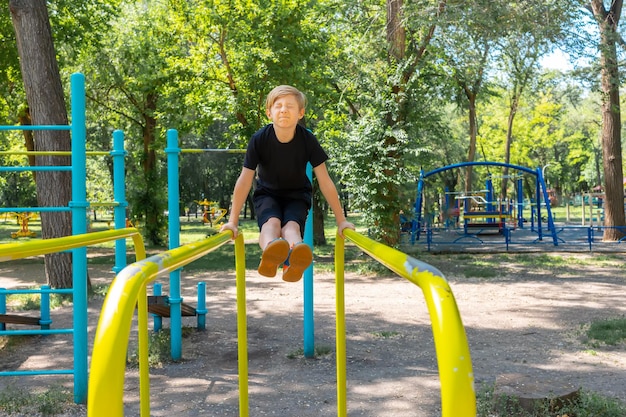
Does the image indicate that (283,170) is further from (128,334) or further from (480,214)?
(480,214)

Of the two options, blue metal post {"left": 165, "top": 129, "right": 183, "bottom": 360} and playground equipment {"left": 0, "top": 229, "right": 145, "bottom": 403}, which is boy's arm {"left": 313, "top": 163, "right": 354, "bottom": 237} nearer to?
playground equipment {"left": 0, "top": 229, "right": 145, "bottom": 403}

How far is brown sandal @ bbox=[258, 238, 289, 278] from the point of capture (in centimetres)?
305

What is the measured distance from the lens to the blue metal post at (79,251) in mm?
5074

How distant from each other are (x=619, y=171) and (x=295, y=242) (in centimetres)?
1717

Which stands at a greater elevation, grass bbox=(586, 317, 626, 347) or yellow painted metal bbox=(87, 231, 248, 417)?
yellow painted metal bbox=(87, 231, 248, 417)

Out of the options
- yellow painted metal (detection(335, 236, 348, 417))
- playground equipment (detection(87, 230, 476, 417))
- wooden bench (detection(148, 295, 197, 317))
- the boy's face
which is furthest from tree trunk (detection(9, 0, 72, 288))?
playground equipment (detection(87, 230, 476, 417))

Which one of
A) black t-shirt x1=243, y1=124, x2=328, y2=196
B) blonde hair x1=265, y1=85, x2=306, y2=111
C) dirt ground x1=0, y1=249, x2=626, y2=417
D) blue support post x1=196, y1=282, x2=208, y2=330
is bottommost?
dirt ground x1=0, y1=249, x2=626, y2=417

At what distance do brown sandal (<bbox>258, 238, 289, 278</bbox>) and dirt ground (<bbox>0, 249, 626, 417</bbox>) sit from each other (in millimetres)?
1902

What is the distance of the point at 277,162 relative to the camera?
3.62 meters

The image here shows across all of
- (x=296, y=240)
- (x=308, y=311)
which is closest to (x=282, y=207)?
(x=296, y=240)

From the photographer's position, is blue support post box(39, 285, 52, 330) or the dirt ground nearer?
the dirt ground

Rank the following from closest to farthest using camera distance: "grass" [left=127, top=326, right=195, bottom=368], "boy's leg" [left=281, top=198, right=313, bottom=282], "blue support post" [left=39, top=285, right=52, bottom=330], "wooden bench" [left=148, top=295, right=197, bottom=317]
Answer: "boy's leg" [left=281, top=198, right=313, bottom=282]
"grass" [left=127, top=326, right=195, bottom=368]
"wooden bench" [left=148, top=295, right=197, bottom=317]
"blue support post" [left=39, top=285, right=52, bottom=330]

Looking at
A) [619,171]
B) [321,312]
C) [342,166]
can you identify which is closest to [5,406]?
[321,312]

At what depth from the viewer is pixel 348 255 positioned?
56.4 feet
